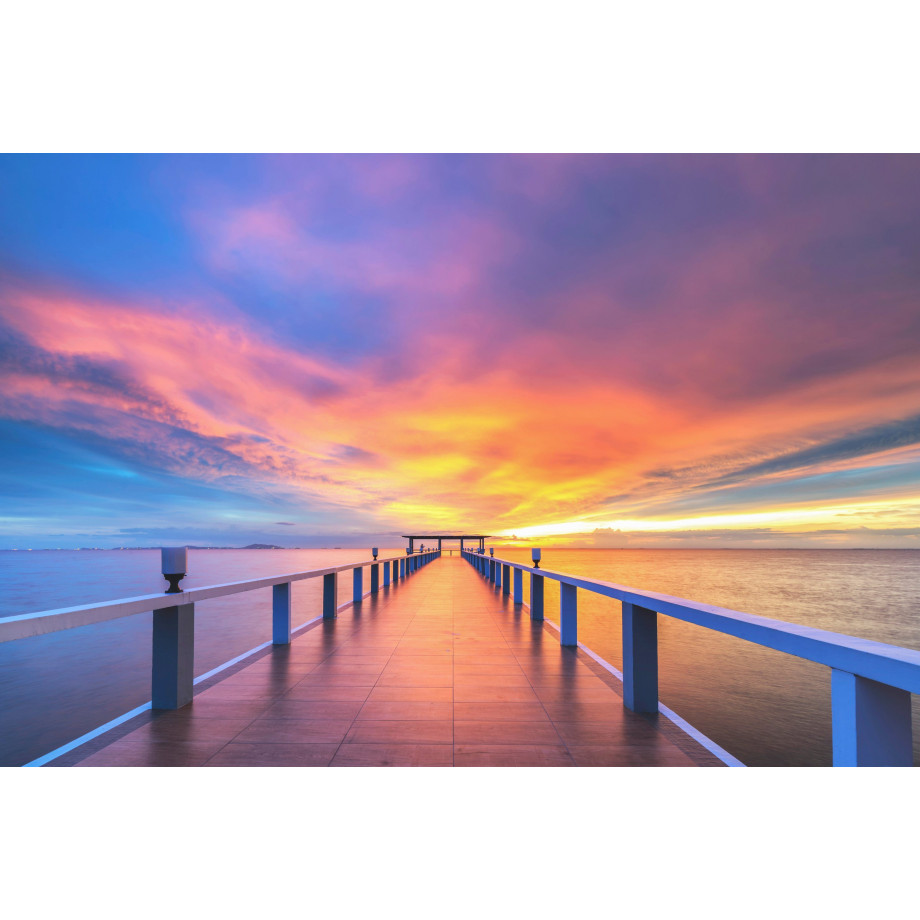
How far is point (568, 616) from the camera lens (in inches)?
215

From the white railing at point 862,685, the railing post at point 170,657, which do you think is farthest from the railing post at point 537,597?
the white railing at point 862,685

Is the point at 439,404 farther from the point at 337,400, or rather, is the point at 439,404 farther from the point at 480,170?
the point at 480,170

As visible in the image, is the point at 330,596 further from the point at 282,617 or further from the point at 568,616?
the point at 568,616

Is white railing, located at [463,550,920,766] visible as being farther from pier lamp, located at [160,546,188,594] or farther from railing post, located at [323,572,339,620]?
railing post, located at [323,572,339,620]

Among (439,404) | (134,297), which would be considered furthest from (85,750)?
(439,404)

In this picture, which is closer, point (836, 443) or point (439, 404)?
point (439, 404)

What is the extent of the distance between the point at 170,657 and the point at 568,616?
163 inches

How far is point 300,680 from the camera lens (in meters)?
4.06

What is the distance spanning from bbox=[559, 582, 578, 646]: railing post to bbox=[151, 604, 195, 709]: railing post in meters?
3.93

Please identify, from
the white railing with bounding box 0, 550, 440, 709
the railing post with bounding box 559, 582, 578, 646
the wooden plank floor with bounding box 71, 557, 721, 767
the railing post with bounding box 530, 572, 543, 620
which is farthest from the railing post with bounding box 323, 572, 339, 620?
the railing post with bounding box 559, 582, 578, 646

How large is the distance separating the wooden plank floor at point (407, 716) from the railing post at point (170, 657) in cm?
11

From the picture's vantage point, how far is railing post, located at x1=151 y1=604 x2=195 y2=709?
3195 millimetres

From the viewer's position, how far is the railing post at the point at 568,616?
540 centimetres
